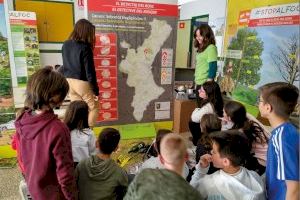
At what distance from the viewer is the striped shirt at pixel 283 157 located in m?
1.18

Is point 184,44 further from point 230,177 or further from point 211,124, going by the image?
point 230,177

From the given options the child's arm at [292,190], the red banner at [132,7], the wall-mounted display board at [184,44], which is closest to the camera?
the child's arm at [292,190]

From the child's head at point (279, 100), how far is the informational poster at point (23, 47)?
Answer: 10.2 ft

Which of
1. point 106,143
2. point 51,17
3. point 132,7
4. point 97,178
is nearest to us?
point 97,178

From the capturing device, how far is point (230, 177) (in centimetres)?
127

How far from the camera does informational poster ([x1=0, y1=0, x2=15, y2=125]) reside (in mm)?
2572

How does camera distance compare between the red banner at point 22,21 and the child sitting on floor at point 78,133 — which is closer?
the child sitting on floor at point 78,133

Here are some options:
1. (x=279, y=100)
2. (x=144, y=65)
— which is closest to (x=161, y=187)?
(x=279, y=100)

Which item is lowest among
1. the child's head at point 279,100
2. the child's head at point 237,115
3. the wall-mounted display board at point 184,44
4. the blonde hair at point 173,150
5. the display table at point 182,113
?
the display table at point 182,113

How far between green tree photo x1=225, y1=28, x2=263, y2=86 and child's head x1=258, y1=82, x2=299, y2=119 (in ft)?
5.93

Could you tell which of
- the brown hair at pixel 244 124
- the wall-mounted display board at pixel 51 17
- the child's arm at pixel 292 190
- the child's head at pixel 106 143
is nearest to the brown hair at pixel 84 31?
the child's head at pixel 106 143

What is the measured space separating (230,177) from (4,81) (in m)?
2.39

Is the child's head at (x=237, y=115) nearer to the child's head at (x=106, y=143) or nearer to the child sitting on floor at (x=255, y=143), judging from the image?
the child sitting on floor at (x=255, y=143)

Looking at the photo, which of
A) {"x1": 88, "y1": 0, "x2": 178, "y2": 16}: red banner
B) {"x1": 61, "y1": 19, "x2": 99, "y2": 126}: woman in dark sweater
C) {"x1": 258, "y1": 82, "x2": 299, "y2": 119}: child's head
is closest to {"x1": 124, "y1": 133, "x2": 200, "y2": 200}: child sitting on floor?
{"x1": 258, "y1": 82, "x2": 299, "y2": 119}: child's head
